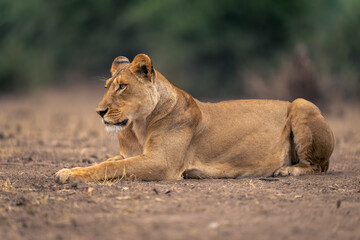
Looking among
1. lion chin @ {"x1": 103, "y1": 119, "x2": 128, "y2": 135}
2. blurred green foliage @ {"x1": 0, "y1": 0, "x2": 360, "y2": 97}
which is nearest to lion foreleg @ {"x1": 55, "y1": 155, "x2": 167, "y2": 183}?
lion chin @ {"x1": 103, "y1": 119, "x2": 128, "y2": 135}

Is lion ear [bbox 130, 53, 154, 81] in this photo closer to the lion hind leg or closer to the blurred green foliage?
the lion hind leg

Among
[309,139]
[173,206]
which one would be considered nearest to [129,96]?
[173,206]

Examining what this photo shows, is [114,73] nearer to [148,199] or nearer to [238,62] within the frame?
[148,199]

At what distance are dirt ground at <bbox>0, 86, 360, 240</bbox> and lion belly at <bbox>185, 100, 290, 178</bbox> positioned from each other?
0.78 feet

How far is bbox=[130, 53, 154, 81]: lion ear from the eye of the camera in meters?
4.61

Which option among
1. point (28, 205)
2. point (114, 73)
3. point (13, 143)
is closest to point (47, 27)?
point (13, 143)

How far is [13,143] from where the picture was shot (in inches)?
288

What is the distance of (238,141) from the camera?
498 centimetres

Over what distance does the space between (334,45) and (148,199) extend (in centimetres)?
1318

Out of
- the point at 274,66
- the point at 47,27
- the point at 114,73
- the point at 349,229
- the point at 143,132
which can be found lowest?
the point at 349,229

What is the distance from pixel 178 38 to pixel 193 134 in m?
13.3

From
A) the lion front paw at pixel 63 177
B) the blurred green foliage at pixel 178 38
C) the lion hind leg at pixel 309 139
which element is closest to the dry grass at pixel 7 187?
the lion front paw at pixel 63 177

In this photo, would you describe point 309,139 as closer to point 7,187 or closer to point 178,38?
point 7,187

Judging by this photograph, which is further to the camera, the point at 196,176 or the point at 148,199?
the point at 196,176
